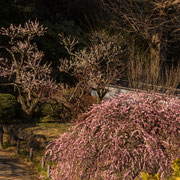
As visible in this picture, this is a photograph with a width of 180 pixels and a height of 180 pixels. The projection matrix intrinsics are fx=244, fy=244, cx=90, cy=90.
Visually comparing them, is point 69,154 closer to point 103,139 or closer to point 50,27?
point 103,139

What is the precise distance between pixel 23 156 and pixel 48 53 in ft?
37.8

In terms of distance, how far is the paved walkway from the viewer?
7.32 m

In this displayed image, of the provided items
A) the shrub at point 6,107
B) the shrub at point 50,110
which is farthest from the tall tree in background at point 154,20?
the shrub at point 6,107

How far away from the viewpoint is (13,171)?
7.69 metres

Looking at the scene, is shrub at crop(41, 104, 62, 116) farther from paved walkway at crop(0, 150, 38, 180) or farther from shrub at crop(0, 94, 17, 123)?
paved walkway at crop(0, 150, 38, 180)

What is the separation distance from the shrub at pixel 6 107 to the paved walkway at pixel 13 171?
16.3 ft

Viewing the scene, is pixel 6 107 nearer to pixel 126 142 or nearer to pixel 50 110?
pixel 50 110

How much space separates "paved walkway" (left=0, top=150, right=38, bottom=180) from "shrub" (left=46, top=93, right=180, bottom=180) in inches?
94.9

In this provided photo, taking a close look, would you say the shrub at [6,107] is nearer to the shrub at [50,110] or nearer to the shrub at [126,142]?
the shrub at [50,110]

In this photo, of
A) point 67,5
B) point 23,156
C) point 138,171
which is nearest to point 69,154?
point 138,171

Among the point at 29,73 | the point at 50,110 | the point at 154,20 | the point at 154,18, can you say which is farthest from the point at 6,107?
the point at 154,20

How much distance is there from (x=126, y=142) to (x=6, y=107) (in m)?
9.64

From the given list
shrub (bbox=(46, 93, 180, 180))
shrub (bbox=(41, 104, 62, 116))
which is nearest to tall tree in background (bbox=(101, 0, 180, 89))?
shrub (bbox=(41, 104, 62, 116))

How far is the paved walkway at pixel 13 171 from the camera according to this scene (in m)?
7.32
